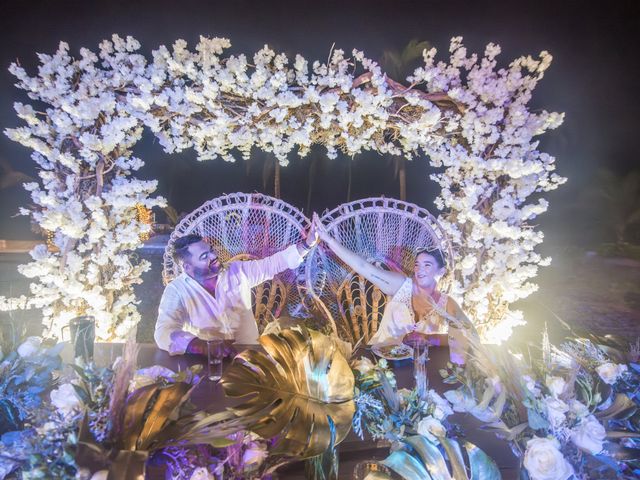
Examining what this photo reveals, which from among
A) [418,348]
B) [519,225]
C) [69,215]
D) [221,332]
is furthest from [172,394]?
[519,225]

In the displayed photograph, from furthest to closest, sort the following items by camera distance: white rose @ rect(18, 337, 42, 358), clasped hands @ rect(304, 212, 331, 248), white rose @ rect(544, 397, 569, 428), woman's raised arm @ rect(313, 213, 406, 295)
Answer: clasped hands @ rect(304, 212, 331, 248) < woman's raised arm @ rect(313, 213, 406, 295) < white rose @ rect(18, 337, 42, 358) < white rose @ rect(544, 397, 569, 428)

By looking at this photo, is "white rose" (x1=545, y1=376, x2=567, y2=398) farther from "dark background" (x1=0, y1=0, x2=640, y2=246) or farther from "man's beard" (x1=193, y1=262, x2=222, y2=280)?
"dark background" (x1=0, y1=0, x2=640, y2=246)

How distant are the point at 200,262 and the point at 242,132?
3.24 feet

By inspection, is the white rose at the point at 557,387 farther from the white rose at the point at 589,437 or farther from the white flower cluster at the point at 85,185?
the white flower cluster at the point at 85,185

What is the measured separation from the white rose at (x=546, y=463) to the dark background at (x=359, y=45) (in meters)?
3.63

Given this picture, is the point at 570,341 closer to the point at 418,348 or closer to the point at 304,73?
the point at 418,348

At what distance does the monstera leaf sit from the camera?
110 centimetres

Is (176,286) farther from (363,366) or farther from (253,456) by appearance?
(253,456)

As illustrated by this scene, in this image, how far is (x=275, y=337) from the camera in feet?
4.53

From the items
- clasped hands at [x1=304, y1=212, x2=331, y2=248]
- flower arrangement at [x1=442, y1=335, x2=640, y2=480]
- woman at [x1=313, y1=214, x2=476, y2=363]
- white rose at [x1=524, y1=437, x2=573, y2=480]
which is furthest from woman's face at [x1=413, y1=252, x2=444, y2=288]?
white rose at [x1=524, y1=437, x2=573, y2=480]

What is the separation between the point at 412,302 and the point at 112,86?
2.53m

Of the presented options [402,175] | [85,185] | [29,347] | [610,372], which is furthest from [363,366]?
[402,175]

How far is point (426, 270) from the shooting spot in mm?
2859

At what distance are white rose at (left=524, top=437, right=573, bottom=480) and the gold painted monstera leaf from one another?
476 millimetres
